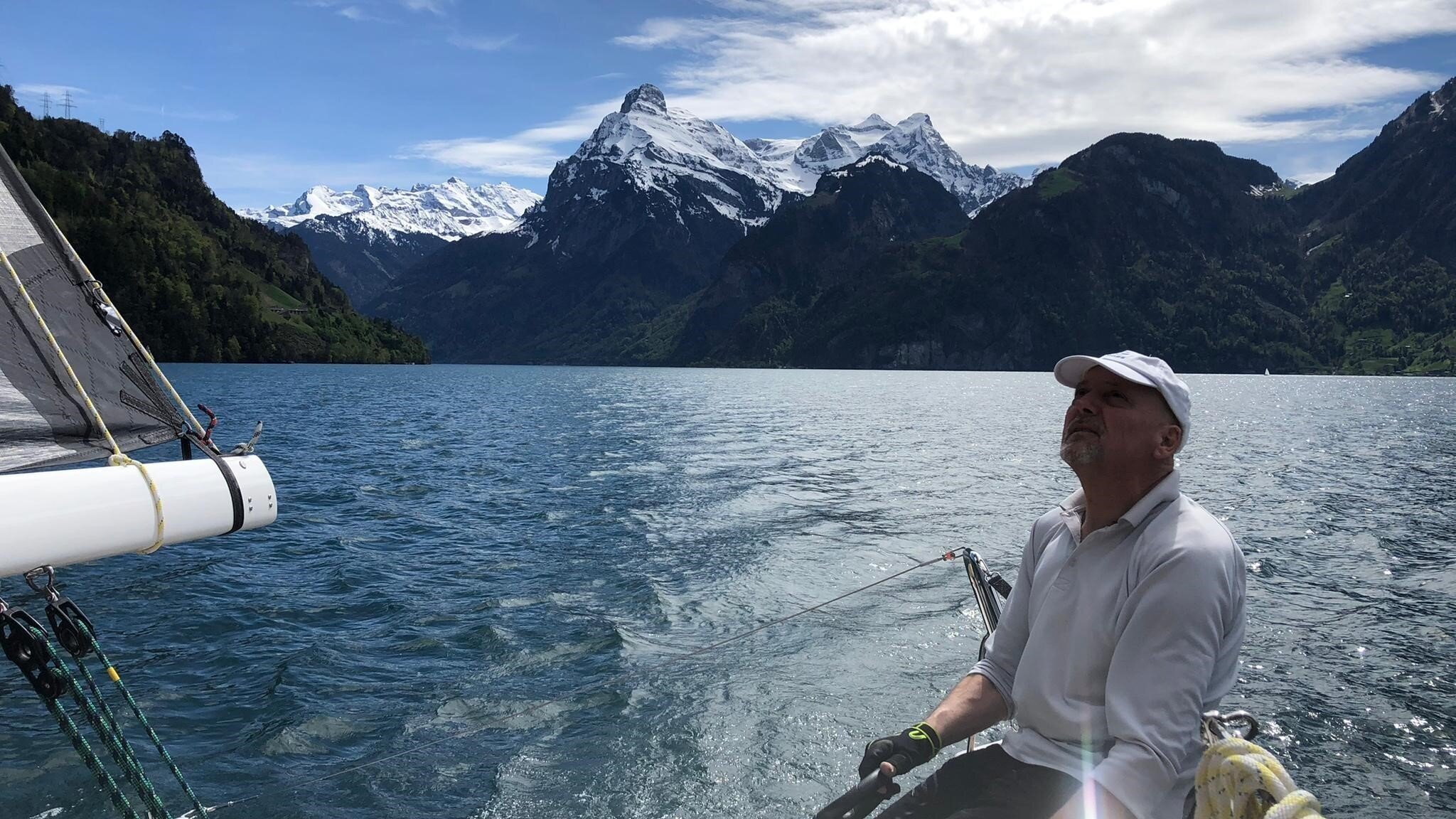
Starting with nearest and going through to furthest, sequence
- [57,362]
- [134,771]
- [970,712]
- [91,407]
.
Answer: [970,712], [134,771], [91,407], [57,362]

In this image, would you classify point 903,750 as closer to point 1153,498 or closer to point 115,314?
point 1153,498

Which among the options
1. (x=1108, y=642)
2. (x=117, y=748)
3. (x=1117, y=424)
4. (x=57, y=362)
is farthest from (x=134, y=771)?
(x=1117, y=424)

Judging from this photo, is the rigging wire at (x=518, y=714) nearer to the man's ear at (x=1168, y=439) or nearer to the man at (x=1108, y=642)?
the man at (x=1108, y=642)

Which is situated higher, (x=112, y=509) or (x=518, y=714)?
(x=112, y=509)

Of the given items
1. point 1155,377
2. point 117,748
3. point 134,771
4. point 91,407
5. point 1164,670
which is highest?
point 1155,377

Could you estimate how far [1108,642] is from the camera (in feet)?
14.7

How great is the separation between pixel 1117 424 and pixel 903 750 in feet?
7.34

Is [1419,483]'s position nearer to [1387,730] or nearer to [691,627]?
[1387,730]

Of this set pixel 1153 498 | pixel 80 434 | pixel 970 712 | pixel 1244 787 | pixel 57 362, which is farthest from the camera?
pixel 80 434

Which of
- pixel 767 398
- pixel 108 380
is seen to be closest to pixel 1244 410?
pixel 767 398

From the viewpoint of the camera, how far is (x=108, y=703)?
11.4m

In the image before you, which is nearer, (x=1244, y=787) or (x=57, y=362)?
(x=1244, y=787)

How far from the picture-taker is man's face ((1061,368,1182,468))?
4523 mm

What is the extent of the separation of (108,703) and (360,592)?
6.51 m
